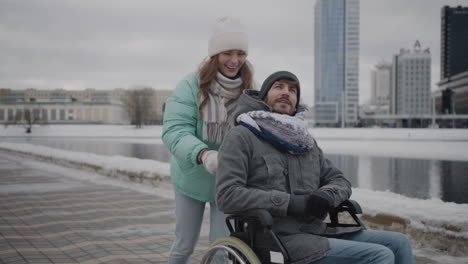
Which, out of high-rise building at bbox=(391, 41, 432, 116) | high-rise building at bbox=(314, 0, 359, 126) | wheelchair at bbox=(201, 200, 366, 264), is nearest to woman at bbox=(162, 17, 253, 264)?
wheelchair at bbox=(201, 200, 366, 264)

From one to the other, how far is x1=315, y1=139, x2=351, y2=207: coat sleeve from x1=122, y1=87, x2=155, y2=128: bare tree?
80056mm

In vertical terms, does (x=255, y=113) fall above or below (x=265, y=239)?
above

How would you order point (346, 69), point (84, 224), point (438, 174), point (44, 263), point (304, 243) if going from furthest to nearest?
point (346, 69) → point (438, 174) → point (84, 224) → point (44, 263) → point (304, 243)

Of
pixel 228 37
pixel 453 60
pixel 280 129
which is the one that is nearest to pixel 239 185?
pixel 280 129

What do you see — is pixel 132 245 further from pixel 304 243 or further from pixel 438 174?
pixel 438 174

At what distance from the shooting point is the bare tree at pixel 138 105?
81.8 meters

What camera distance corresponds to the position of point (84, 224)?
5.87 m

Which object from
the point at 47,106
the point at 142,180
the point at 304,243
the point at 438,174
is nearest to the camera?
the point at 304,243

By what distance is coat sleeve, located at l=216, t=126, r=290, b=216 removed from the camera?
2227mm

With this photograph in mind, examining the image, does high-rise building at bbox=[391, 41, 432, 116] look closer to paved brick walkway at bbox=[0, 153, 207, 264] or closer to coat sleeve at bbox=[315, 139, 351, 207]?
paved brick walkway at bbox=[0, 153, 207, 264]

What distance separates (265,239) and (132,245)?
300cm

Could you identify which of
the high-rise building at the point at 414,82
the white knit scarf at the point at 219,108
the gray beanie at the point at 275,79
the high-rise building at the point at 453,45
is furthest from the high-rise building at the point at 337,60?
the gray beanie at the point at 275,79

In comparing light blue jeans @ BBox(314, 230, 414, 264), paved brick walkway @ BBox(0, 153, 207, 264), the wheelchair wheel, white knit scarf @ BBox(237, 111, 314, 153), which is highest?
white knit scarf @ BBox(237, 111, 314, 153)

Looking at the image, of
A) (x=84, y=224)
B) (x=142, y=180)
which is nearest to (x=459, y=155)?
(x=142, y=180)
